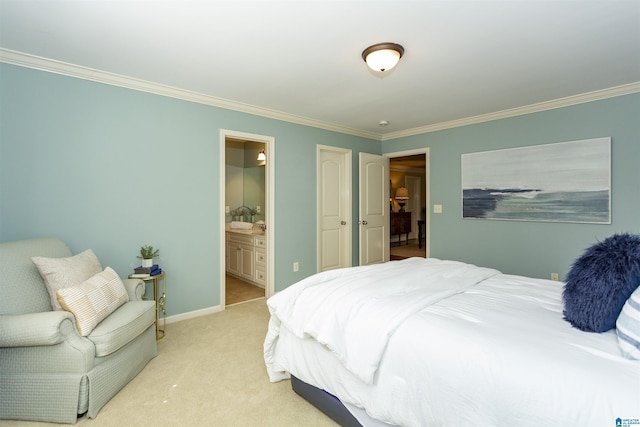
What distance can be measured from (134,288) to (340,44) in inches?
97.8

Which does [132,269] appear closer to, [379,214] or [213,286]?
[213,286]

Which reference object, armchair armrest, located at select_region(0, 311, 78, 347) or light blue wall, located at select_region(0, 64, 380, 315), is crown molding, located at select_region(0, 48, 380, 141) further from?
armchair armrest, located at select_region(0, 311, 78, 347)

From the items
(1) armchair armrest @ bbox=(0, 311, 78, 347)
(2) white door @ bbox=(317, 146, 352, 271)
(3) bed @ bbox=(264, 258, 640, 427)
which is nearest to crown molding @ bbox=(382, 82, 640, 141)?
(2) white door @ bbox=(317, 146, 352, 271)

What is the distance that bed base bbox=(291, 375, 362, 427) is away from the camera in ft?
5.46

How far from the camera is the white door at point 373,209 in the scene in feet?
16.3

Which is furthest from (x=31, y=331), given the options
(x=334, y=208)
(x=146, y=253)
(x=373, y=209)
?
(x=373, y=209)

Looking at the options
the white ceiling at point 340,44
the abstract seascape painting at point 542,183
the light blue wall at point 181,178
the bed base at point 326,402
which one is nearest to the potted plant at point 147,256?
the light blue wall at point 181,178

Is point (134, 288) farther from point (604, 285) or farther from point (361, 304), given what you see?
point (604, 285)

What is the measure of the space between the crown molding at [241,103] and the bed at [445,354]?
249cm

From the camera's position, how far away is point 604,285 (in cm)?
132

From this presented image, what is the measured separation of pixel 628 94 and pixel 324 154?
3.47 metres

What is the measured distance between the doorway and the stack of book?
5.98 m

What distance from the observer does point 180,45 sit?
7.66 ft

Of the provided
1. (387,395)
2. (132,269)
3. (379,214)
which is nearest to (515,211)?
(379,214)
